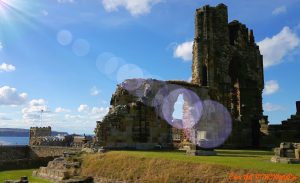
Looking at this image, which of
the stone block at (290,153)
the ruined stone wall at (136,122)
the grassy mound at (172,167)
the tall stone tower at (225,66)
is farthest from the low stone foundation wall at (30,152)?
the stone block at (290,153)

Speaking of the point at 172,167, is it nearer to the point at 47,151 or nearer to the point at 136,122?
the point at 136,122

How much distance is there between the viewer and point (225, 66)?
3866 centimetres

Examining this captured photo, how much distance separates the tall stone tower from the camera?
38.1 m

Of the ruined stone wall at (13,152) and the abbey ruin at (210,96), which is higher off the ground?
the abbey ruin at (210,96)

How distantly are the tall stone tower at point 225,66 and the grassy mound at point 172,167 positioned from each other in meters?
21.5

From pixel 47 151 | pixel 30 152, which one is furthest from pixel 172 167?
pixel 30 152

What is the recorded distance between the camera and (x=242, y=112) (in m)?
37.9

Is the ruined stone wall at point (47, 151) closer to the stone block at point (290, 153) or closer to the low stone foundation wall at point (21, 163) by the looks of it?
the low stone foundation wall at point (21, 163)

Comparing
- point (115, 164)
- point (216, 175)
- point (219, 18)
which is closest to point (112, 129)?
point (115, 164)

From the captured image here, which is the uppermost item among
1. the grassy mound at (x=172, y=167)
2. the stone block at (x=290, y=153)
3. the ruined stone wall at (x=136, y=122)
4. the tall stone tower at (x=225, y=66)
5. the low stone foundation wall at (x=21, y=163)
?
the tall stone tower at (x=225, y=66)

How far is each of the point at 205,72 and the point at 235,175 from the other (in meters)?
27.0

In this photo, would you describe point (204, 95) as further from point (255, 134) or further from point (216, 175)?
point (216, 175)

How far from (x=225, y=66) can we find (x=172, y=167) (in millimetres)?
25944

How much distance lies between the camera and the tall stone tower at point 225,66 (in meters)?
38.1
